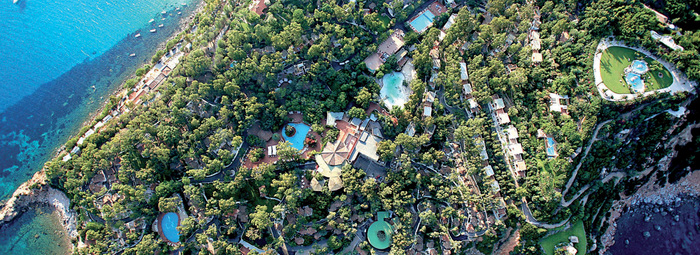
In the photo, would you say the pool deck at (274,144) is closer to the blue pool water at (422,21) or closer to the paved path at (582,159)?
the blue pool water at (422,21)

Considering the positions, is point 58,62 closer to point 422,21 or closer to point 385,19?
point 385,19

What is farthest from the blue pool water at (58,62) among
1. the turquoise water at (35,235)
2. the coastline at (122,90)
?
the turquoise water at (35,235)

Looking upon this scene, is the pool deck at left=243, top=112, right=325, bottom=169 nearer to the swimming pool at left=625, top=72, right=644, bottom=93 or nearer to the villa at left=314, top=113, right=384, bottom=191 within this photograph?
the villa at left=314, top=113, right=384, bottom=191

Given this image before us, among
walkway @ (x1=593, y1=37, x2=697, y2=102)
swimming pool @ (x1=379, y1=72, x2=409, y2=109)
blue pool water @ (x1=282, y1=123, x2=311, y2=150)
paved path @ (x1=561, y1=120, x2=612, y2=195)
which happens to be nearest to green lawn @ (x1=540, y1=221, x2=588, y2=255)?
paved path @ (x1=561, y1=120, x2=612, y2=195)

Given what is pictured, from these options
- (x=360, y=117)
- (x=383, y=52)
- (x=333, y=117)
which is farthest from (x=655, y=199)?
(x=333, y=117)

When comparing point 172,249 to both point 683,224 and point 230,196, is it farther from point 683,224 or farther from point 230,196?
point 683,224

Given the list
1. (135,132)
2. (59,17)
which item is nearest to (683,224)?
(135,132)
